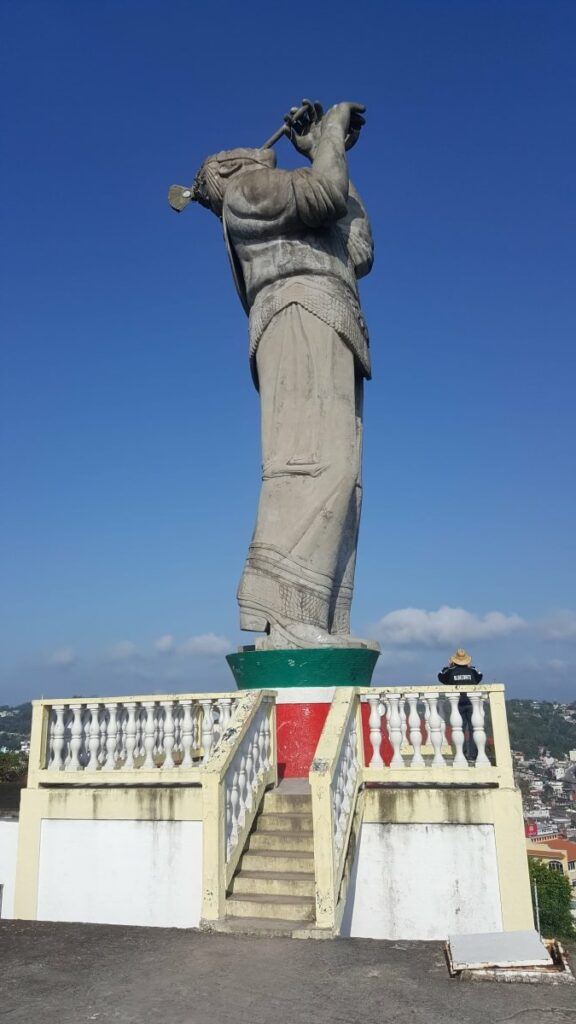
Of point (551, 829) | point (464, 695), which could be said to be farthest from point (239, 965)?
point (551, 829)

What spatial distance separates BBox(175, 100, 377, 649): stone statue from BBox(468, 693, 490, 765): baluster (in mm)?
1977

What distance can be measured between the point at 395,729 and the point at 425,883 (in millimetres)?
1217

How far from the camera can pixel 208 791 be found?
532 cm

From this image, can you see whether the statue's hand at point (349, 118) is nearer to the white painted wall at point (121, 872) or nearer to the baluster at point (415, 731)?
the baluster at point (415, 731)

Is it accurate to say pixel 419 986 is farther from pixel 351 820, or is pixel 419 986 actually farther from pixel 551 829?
pixel 551 829

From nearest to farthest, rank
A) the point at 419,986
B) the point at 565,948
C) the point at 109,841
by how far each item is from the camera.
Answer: the point at 419,986
the point at 565,948
the point at 109,841

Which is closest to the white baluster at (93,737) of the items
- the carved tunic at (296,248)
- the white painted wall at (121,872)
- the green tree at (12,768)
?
the white painted wall at (121,872)

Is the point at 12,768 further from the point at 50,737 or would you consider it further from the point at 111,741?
the point at 111,741

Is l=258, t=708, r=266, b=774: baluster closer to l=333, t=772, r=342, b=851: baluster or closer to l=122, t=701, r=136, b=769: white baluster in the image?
l=333, t=772, r=342, b=851: baluster

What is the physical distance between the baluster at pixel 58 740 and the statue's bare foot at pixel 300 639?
2101 millimetres

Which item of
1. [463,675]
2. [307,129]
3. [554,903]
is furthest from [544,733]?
[307,129]

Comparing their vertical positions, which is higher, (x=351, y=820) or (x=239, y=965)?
(x=351, y=820)

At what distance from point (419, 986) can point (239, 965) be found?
102 cm

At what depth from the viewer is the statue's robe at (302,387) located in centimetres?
826
